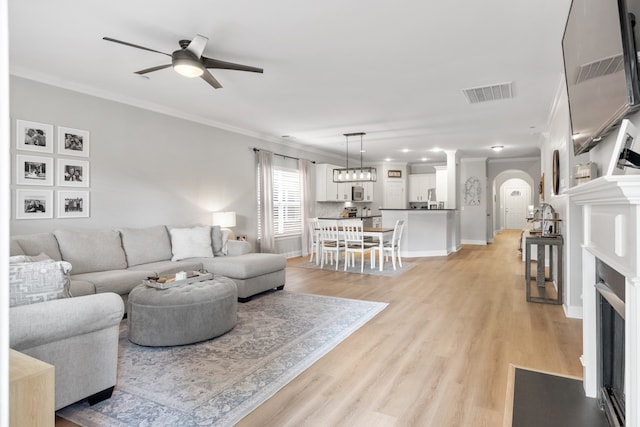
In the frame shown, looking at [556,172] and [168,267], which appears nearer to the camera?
[168,267]

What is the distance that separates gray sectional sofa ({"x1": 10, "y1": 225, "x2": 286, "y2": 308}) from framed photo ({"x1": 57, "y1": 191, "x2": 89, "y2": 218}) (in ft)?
1.18

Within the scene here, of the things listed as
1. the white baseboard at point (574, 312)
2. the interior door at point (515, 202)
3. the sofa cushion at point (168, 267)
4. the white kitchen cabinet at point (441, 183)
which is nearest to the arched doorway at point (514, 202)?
the interior door at point (515, 202)

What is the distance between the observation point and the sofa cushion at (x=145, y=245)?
4.42 m

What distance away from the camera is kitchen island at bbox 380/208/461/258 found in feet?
27.4

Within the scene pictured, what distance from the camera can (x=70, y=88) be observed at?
4238mm

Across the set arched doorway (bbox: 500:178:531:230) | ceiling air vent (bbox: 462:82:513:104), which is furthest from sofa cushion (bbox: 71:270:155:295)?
arched doorway (bbox: 500:178:531:230)

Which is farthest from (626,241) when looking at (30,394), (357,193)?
(357,193)

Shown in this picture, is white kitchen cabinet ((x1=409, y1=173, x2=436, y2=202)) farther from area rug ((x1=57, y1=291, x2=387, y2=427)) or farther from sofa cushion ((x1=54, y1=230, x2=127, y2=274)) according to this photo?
sofa cushion ((x1=54, y1=230, x2=127, y2=274))

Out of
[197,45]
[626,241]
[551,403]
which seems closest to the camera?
[626,241]

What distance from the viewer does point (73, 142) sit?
427 centimetres

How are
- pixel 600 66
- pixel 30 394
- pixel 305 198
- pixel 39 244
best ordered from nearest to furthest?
pixel 30 394
pixel 600 66
pixel 39 244
pixel 305 198

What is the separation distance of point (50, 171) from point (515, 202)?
18.0 m

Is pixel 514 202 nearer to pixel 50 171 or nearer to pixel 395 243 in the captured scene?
pixel 395 243

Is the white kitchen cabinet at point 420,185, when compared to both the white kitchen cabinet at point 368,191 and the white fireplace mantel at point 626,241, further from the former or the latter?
the white fireplace mantel at point 626,241
